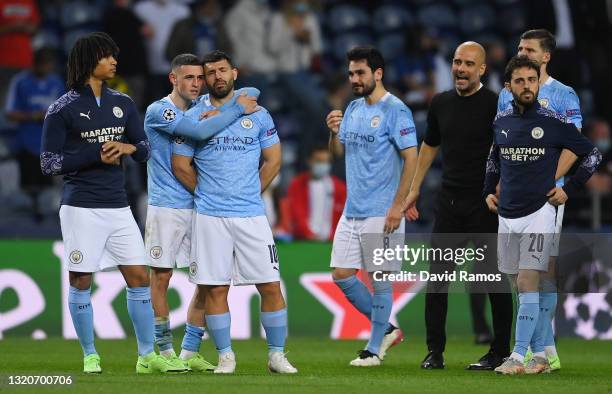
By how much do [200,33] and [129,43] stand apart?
3.57 feet

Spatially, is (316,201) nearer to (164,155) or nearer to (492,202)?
(164,155)

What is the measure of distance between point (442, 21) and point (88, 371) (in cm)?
1155

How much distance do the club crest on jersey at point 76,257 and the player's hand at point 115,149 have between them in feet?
2.20

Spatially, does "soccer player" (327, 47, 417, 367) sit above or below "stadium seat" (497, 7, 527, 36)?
below

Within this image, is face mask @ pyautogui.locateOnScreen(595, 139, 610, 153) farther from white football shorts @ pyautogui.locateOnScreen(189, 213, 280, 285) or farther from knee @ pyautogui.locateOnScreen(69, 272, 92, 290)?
knee @ pyautogui.locateOnScreen(69, 272, 92, 290)

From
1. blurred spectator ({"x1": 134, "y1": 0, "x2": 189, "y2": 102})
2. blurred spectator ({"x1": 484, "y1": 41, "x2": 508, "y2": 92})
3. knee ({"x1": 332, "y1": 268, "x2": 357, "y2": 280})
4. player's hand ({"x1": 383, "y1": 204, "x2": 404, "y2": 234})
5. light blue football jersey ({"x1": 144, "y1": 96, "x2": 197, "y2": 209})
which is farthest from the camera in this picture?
blurred spectator ({"x1": 484, "y1": 41, "x2": 508, "y2": 92})

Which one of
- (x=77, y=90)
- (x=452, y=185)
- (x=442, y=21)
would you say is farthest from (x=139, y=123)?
(x=442, y=21)

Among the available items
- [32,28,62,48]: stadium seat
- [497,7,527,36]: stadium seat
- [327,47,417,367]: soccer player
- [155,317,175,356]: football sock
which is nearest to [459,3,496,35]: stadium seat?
[497,7,527,36]: stadium seat

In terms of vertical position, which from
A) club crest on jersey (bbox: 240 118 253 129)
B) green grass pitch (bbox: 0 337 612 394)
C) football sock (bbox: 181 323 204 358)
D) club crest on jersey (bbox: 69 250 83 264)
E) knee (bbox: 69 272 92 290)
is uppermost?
club crest on jersey (bbox: 240 118 253 129)

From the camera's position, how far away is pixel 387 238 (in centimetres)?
1034

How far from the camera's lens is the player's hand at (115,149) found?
912 cm

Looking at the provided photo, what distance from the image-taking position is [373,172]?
33.9ft

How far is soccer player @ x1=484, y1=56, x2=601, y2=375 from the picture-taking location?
9344mm

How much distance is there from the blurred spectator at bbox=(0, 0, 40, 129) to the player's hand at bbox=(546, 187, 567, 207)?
837 cm
